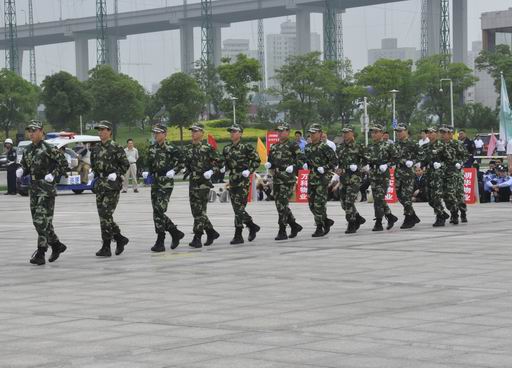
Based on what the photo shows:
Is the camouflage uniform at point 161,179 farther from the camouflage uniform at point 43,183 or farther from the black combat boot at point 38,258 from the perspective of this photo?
the black combat boot at point 38,258

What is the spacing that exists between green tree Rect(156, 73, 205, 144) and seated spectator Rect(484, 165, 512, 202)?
54576 millimetres

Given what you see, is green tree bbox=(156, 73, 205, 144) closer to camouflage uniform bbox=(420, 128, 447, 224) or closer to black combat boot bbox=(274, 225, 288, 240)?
camouflage uniform bbox=(420, 128, 447, 224)

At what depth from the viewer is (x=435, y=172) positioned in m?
20.9

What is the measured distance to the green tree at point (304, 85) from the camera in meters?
78.2

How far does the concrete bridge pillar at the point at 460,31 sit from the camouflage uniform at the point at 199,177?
97.7m

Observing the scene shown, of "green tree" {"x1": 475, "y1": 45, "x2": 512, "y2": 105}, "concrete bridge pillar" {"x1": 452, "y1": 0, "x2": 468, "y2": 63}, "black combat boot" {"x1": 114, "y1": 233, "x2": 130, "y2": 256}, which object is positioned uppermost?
"concrete bridge pillar" {"x1": 452, "y1": 0, "x2": 468, "y2": 63}

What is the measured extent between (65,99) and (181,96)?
333 inches

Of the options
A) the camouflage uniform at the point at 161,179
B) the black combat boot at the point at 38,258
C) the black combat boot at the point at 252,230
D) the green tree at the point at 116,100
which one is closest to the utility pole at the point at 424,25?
the green tree at the point at 116,100

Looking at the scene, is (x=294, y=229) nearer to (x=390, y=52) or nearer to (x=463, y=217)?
(x=463, y=217)

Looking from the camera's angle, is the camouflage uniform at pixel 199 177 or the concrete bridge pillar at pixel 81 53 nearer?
the camouflage uniform at pixel 199 177

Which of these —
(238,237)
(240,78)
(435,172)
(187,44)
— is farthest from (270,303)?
(187,44)

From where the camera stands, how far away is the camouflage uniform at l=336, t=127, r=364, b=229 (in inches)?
774

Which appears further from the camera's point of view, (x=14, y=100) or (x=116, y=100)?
(x=14, y=100)

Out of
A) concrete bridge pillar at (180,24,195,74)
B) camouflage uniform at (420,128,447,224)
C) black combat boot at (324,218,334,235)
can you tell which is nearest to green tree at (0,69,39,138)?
concrete bridge pillar at (180,24,195,74)
